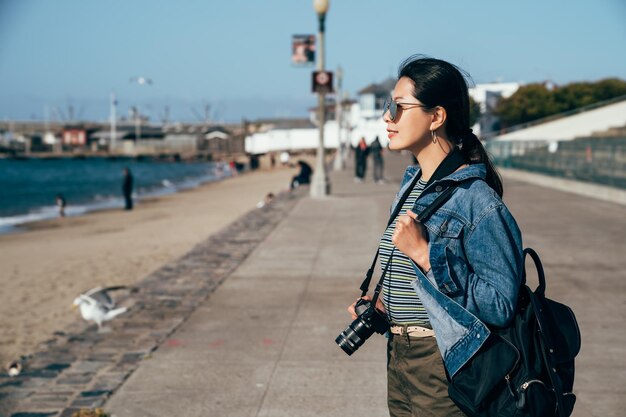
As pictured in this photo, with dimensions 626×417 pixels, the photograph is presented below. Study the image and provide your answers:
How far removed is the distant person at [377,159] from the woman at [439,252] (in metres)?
25.0

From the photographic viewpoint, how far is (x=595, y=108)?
38969mm

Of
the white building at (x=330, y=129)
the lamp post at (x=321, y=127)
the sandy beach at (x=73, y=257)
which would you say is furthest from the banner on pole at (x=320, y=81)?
the white building at (x=330, y=129)

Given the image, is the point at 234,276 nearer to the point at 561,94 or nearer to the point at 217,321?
the point at 217,321

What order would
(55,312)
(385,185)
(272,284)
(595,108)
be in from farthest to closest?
(595,108) → (385,185) → (55,312) → (272,284)

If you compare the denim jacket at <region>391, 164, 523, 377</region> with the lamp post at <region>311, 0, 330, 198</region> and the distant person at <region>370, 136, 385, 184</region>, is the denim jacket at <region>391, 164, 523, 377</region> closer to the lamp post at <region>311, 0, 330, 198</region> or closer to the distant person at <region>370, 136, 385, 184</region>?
the lamp post at <region>311, 0, 330, 198</region>

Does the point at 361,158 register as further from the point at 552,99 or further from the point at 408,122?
the point at 552,99

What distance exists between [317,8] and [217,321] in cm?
1454

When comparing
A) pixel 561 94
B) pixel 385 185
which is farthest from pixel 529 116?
pixel 385 185

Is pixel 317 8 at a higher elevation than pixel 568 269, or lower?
higher

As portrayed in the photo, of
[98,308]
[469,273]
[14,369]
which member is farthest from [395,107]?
[98,308]

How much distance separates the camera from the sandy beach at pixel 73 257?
34.3ft

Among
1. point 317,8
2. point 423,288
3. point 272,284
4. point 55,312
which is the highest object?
point 317,8

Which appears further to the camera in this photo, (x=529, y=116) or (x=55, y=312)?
(x=529, y=116)

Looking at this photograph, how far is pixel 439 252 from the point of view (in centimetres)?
238
